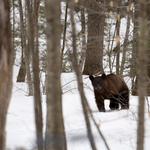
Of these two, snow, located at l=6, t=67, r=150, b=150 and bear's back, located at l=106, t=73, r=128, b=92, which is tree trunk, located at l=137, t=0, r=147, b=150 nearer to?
snow, located at l=6, t=67, r=150, b=150

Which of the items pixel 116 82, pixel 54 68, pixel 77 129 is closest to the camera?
pixel 54 68

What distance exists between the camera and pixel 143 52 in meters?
1.68

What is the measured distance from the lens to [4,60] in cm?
215

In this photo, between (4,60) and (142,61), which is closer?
(142,61)

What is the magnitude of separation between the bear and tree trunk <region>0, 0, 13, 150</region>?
3.84 m

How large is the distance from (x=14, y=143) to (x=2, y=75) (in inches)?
69.3

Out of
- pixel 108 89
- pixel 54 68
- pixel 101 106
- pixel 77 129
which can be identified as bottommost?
pixel 77 129

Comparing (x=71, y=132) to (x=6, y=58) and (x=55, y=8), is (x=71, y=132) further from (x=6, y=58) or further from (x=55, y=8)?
(x=55, y=8)

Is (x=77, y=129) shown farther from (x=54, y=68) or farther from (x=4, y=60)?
(x=54, y=68)

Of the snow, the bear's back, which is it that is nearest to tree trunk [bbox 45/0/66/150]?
the snow

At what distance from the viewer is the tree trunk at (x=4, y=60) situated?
213 centimetres

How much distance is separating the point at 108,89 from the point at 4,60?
171 inches

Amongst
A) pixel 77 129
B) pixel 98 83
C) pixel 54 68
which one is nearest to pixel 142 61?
pixel 54 68

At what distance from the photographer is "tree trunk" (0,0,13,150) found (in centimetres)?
213
